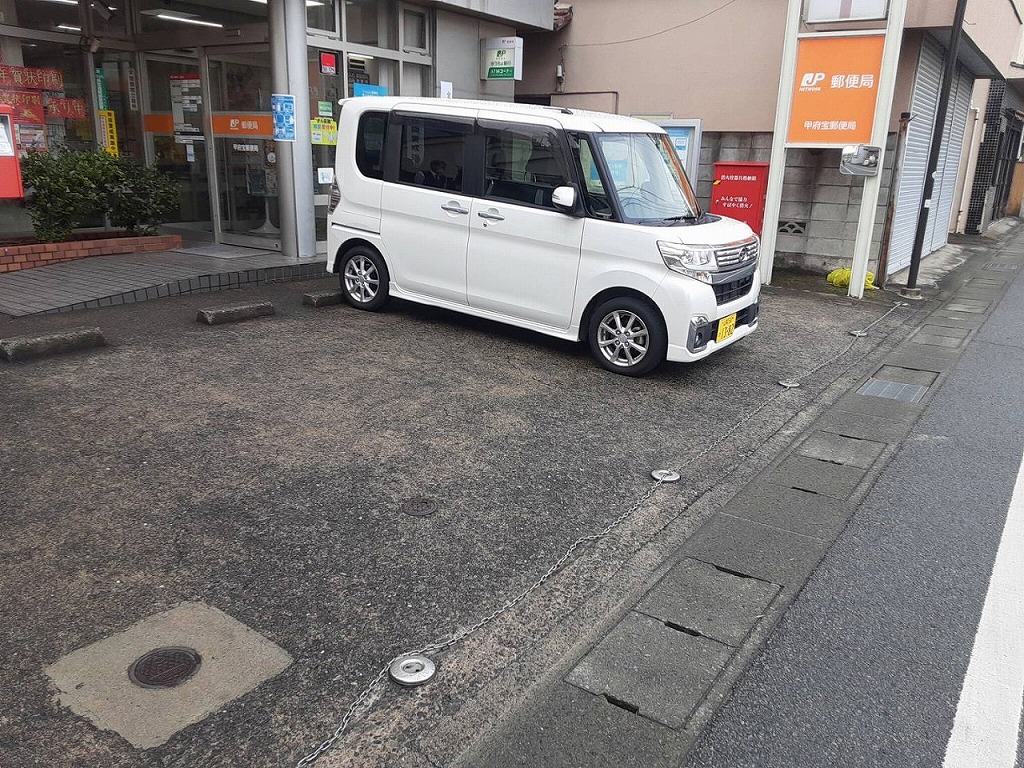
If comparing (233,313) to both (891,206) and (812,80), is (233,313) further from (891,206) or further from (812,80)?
(891,206)

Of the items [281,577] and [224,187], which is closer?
[281,577]

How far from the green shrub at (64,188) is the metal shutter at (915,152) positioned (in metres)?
10.3

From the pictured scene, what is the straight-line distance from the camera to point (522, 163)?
6.54 meters

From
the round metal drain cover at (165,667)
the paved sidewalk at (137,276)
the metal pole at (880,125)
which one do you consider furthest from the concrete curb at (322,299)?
the metal pole at (880,125)

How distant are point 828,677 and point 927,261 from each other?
1300 centimetres

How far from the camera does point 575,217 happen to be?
6.24m

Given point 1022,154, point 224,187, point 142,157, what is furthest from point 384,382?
point 1022,154

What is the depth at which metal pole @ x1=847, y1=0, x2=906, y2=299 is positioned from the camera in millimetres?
8906

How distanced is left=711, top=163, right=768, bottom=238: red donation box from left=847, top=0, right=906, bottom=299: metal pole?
1305 mm

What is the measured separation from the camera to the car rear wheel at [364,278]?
7660mm

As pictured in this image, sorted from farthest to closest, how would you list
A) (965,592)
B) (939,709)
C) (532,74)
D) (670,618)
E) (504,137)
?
(532,74) < (504,137) < (965,592) < (670,618) < (939,709)

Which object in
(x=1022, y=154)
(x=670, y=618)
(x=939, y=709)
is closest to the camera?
(x=939, y=709)

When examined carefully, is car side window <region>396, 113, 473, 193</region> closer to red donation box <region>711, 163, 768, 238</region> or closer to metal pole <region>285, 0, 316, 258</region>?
metal pole <region>285, 0, 316, 258</region>

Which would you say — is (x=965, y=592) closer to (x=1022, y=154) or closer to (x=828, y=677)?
(x=828, y=677)
